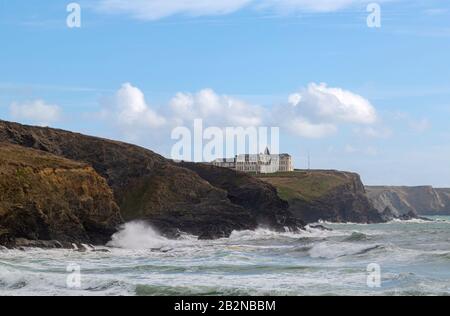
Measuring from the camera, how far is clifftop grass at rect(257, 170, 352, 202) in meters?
158

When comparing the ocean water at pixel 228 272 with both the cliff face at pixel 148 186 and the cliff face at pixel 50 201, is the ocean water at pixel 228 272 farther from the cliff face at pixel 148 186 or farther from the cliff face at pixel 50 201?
the cliff face at pixel 148 186

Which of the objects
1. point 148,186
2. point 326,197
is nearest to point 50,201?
point 148,186

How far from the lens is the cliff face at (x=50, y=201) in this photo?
5494cm

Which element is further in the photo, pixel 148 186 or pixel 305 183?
pixel 305 183

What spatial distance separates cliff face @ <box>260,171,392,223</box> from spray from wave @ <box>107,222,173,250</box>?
75101 mm

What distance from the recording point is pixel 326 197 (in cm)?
16725

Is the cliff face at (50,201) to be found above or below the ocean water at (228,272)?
above

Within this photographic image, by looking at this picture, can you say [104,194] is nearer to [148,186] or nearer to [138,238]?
[138,238]
